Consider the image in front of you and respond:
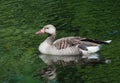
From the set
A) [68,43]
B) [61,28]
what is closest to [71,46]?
[68,43]

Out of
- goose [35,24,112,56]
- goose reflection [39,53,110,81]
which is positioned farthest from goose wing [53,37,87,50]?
goose reflection [39,53,110,81]

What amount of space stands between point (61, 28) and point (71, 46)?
390cm

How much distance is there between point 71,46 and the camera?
19391 mm

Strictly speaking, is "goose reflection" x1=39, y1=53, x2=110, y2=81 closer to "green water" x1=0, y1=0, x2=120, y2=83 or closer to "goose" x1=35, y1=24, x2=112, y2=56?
"goose" x1=35, y1=24, x2=112, y2=56

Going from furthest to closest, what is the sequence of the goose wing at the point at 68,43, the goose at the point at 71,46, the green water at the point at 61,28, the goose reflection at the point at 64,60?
1. the goose wing at the point at 68,43
2. the goose at the point at 71,46
3. the goose reflection at the point at 64,60
4. the green water at the point at 61,28

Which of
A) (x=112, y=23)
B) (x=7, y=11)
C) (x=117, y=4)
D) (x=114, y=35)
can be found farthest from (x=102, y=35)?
(x=7, y=11)

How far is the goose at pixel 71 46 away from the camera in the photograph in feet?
61.5

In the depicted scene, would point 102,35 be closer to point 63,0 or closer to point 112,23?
point 112,23

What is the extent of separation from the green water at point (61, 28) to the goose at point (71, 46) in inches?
15.7

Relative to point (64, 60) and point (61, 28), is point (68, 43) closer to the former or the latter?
point (64, 60)

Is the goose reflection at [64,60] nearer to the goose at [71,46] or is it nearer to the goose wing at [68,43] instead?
the goose at [71,46]

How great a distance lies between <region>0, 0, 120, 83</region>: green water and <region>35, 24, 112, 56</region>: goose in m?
0.40

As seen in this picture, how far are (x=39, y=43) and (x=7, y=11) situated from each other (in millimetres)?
7733

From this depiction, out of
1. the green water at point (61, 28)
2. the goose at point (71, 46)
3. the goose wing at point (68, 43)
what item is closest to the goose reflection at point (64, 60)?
the goose at point (71, 46)
